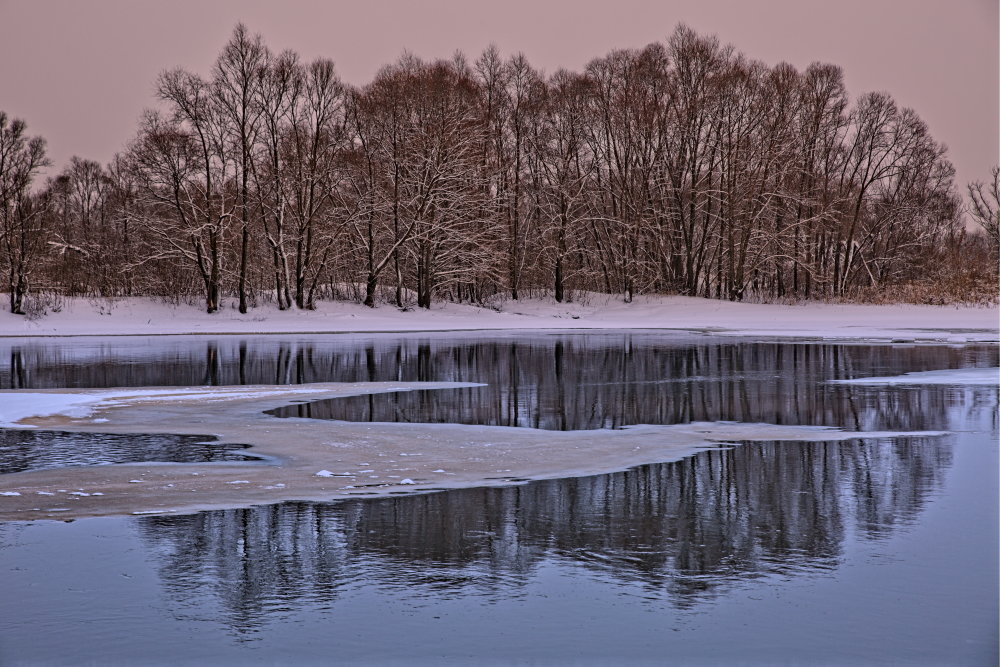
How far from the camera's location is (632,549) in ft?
25.8

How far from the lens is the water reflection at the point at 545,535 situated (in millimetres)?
7090

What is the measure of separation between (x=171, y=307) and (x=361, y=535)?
43.4 metres

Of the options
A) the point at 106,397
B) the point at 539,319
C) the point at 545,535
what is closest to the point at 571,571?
the point at 545,535

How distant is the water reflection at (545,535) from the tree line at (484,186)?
40021 mm

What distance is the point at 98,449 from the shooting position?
12.6 meters

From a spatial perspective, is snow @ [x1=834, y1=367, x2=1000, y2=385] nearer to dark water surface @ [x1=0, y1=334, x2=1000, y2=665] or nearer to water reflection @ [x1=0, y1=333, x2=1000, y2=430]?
water reflection @ [x1=0, y1=333, x2=1000, y2=430]

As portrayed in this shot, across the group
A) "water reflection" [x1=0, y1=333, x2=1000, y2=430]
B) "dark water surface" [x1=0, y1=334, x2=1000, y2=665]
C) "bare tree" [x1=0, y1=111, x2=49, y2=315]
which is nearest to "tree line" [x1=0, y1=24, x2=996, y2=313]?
"bare tree" [x1=0, y1=111, x2=49, y2=315]

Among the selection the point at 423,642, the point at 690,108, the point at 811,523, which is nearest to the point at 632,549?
the point at 811,523

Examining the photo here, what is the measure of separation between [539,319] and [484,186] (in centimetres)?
866

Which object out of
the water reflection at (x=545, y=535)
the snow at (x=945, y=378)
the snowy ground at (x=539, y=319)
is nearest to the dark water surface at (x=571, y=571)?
the water reflection at (x=545, y=535)

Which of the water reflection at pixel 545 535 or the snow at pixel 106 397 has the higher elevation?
the snow at pixel 106 397

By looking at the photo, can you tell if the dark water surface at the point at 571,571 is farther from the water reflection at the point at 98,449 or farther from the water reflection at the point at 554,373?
the water reflection at the point at 554,373

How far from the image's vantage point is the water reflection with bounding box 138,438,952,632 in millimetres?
7090

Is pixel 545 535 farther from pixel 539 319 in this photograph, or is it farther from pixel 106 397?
pixel 539 319
